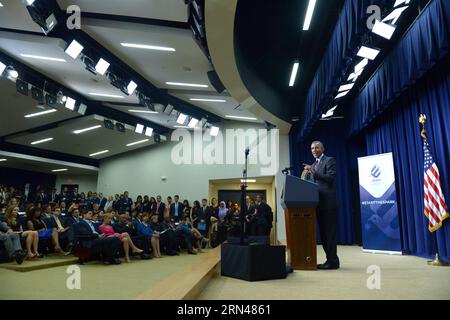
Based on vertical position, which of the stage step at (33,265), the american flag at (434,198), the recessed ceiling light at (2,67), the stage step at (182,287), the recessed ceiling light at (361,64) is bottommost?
the stage step at (33,265)

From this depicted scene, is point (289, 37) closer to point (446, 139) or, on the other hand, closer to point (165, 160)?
point (446, 139)

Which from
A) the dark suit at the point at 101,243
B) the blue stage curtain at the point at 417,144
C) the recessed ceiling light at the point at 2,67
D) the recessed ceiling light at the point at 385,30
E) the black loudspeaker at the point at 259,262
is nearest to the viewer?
the black loudspeaker at the point at 259,262

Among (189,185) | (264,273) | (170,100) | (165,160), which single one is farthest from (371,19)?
(165,160)

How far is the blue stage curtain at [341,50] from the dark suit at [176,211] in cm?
577

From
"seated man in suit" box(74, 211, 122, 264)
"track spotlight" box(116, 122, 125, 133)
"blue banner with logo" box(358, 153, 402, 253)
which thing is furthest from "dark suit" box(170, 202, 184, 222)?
"blue banner with logo" box(358, 153, 402, 253)

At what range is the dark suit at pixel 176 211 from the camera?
10234mm

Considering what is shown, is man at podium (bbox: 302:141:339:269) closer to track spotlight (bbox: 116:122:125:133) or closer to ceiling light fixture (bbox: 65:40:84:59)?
ceiling light fixture (bbox: 65:40:84:59)

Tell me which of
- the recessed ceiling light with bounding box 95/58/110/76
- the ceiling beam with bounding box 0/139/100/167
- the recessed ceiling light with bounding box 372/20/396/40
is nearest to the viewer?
the recessed ceiling light with bounding box 372/20/396/40

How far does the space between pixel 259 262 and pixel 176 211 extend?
7895mm

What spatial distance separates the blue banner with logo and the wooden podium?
12.3ft

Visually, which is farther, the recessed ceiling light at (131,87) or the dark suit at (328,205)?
the recessed ceiling light at (131,87)

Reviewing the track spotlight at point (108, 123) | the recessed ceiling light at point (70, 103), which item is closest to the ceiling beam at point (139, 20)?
the recessed ceiling light at point (70, 103)

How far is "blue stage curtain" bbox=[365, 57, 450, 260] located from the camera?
4629 mm

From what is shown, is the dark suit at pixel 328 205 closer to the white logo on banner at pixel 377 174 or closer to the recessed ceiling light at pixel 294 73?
the recessed ceiling light at pixel 294 73
